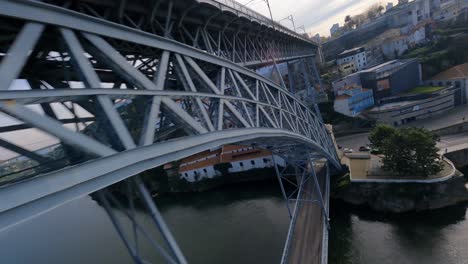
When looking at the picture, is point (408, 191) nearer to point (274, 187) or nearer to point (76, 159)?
point (274, 187)

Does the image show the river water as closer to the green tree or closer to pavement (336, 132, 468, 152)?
the green tree

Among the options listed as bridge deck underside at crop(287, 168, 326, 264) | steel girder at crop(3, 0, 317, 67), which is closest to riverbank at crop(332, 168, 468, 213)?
bridge deck underside at crop(287, 168, 326, 264)

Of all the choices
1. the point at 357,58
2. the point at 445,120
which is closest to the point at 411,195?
the point at 445,120

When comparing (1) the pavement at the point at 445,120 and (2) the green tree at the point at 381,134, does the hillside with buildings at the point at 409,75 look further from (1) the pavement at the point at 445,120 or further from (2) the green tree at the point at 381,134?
(2) the green tree at the point at 381,134

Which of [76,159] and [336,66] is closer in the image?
[76,159]

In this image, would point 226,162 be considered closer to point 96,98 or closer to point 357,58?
point 96,98

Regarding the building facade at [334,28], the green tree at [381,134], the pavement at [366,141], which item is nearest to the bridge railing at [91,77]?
the green tree at [381,134]

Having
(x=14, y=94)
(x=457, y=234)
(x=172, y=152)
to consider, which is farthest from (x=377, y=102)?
(x=14, y=94)
